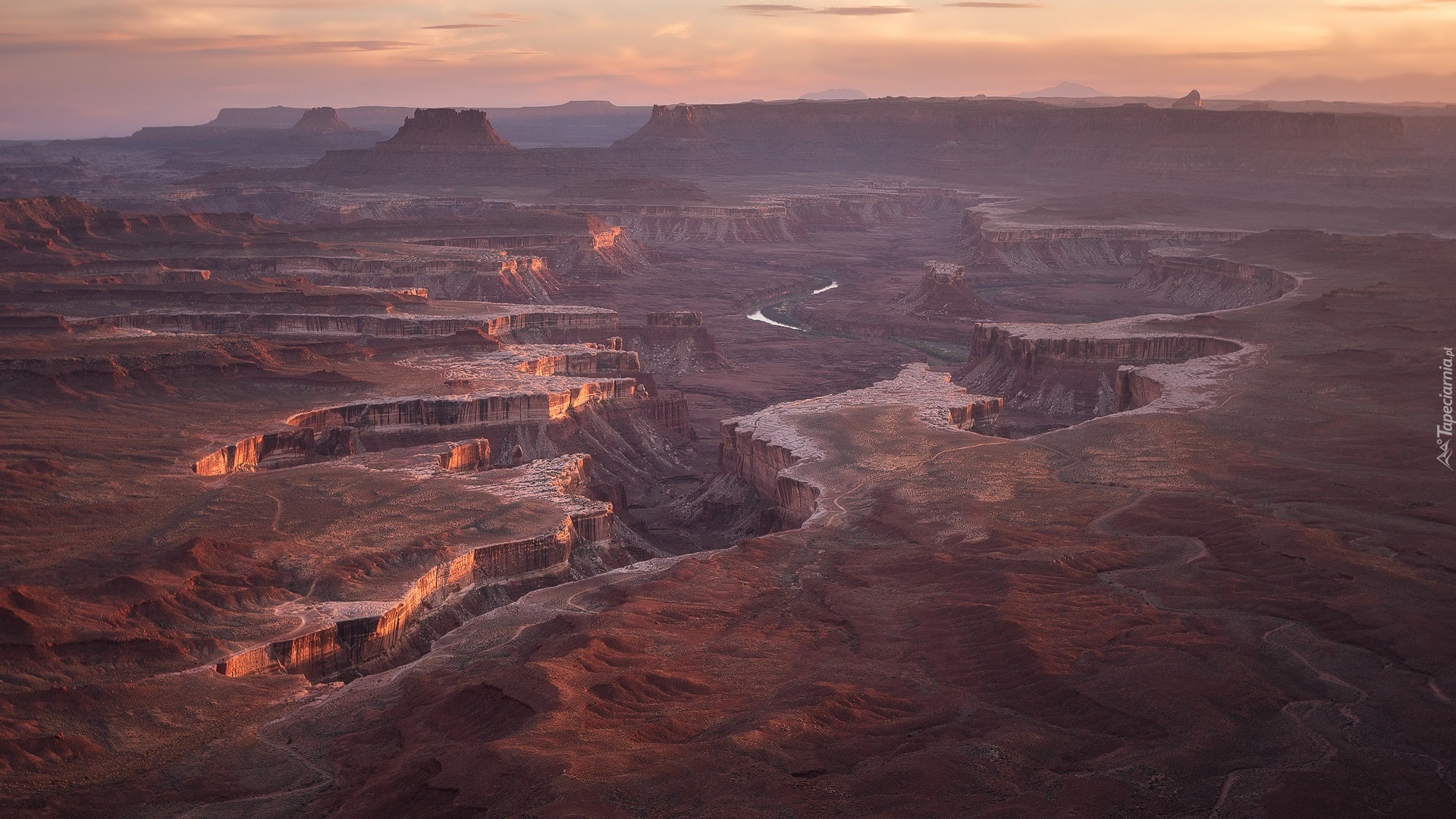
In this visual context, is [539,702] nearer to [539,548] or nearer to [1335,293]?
[539,548]

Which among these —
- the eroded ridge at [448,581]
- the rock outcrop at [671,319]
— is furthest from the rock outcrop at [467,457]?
the rock outcrop at [671,319]

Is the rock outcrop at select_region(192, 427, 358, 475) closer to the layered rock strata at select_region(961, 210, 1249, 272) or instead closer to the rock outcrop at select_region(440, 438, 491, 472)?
the rock outcrop at select_region(440, 438, 491, 472)

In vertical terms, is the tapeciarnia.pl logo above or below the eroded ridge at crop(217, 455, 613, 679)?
above

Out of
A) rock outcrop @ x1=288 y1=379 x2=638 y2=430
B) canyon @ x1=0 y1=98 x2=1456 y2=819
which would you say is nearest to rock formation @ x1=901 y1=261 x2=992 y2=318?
canyon @ x1=0 y1=98 x2=1456 y2=819

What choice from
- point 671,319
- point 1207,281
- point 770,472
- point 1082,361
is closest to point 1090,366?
point 1082,361

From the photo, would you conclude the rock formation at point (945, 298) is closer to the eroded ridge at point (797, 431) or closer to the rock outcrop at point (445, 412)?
the eroded ridge at point (797, 431)

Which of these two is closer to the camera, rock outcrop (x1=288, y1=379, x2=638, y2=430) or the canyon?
the canyon

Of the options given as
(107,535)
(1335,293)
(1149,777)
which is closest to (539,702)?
(1149,777)

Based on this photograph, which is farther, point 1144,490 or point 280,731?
point 1144,490
